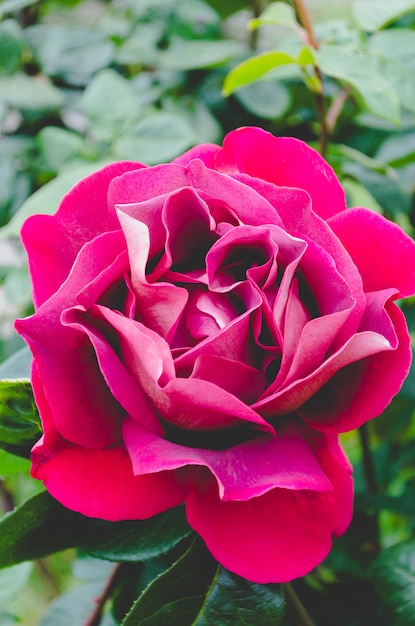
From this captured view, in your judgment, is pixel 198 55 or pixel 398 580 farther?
pixel 198 55

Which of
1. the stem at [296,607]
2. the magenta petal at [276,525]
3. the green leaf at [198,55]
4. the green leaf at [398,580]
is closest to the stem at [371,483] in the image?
the green leaf at [398,580]

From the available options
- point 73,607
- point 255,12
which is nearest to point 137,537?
point 73,607

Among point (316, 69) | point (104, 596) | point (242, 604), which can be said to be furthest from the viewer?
point (316, 69)

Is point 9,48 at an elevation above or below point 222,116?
above

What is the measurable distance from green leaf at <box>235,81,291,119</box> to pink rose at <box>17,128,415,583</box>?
0.43 meters

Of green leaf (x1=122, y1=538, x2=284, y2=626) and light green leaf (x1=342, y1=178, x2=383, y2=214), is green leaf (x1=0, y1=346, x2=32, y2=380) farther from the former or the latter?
light green leaf (x1=342, y1=178, x2=383, y2=214)

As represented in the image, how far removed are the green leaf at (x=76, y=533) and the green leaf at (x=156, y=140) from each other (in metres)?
0.40

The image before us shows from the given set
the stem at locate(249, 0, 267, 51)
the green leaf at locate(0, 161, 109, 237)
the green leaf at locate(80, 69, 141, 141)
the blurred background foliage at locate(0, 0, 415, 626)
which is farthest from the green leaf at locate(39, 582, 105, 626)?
the stem at locate(249, 0, 267, 51)

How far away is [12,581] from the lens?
0.71 metres

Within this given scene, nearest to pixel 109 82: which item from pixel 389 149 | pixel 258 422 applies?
pixel 389 149

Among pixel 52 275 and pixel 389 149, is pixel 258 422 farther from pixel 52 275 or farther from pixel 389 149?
pixel 389 149

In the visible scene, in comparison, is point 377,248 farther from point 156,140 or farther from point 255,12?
point 255,12

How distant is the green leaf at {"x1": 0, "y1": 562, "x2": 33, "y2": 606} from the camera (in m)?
0.70

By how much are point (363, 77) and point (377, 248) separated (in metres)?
0.29
